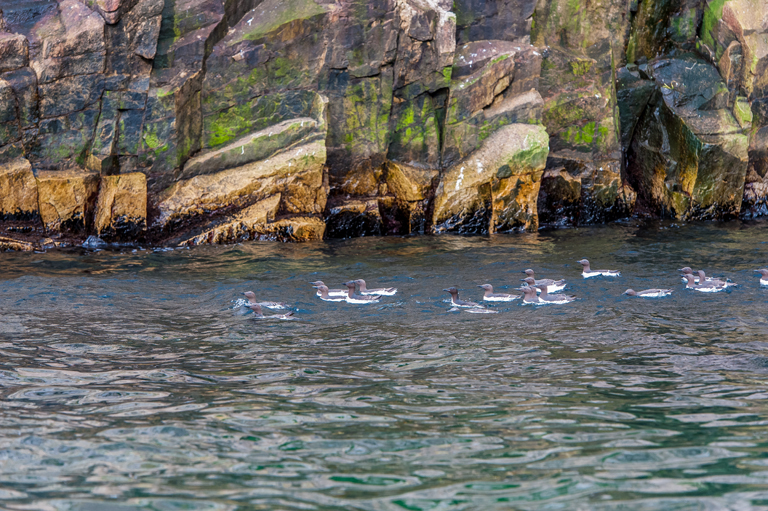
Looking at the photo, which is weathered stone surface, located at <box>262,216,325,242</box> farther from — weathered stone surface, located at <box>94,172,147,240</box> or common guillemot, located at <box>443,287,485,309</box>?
common guillemot, located at <box>443,287,485,309</box>

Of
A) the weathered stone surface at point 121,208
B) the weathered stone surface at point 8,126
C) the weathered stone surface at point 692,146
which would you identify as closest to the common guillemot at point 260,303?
the weathered stone surface at point 121,208

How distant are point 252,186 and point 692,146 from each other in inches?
557

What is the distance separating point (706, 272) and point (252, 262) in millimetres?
10661

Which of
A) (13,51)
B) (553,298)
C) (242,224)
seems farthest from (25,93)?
(553,298)

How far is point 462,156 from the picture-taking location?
22.8 metres

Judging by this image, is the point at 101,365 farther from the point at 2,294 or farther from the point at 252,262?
the point at 252,262

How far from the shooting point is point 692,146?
24219 millimetres

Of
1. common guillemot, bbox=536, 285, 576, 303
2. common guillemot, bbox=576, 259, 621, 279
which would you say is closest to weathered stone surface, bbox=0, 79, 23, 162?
common guillemot, bbox=536, 285, 576, 303

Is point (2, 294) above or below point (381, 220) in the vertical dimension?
below

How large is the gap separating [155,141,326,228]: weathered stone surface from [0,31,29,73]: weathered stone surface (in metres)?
4.98

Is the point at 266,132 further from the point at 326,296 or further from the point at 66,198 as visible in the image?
the point at 326,296

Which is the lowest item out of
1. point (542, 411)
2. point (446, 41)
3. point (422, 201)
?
point (542, 411)

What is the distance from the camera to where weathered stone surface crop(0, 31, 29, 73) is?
767 inches

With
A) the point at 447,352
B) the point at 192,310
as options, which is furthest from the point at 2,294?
the point at 447,352
